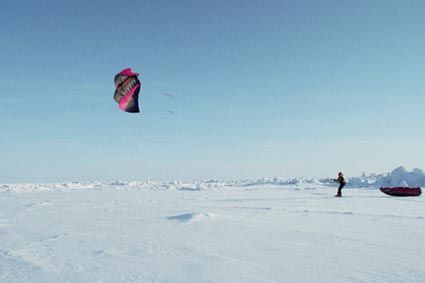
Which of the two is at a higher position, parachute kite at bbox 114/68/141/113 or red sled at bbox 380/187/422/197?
parachute kite at bbox 114/68/141/113

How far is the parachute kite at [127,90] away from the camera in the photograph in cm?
1471

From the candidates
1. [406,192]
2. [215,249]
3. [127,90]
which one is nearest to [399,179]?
[406,192]

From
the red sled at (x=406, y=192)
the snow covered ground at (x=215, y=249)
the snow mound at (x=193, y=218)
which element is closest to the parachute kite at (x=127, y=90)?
the snow covered ground at (x=215, y=249)

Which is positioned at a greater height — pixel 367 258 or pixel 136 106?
pixel 136 106

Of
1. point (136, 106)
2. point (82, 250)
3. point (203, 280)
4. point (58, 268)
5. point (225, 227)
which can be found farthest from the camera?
point (136, 106)

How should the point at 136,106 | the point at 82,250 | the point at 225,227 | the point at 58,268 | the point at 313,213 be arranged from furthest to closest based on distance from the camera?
the point at 136,106 < the point at 313,213 < the point at 225,227 < the point at 82,250 < the point at 58,268

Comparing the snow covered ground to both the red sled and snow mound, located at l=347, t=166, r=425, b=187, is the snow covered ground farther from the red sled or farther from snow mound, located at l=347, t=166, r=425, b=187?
snow mound, located at l=347, t=166, r=425, b=187

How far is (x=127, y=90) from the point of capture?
14969 millimetres

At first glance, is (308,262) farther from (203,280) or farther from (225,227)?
(225,227)

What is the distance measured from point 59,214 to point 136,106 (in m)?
4.75

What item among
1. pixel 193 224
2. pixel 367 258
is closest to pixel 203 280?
pixel 367 258

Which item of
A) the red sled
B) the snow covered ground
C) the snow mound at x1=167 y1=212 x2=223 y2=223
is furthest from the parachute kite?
the red sled

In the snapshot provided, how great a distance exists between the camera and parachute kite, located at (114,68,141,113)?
1471 cm

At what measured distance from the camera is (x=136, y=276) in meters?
4.84
